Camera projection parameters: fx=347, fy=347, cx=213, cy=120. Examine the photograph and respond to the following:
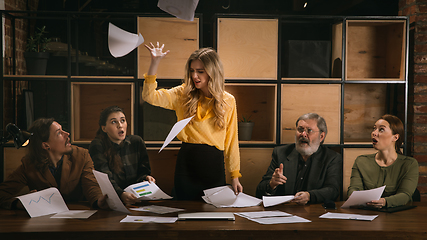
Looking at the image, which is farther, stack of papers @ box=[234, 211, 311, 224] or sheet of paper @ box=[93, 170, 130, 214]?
sheet of paper @ box=[93, 170, 130, 214]

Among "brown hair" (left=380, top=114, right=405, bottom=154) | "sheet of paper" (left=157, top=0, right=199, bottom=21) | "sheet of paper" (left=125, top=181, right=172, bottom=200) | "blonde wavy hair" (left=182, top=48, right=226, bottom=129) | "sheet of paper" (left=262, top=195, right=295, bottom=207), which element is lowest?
"sheet of paper" (left=262, top=195, right=295, bottom=207)

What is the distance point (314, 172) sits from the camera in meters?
2.49

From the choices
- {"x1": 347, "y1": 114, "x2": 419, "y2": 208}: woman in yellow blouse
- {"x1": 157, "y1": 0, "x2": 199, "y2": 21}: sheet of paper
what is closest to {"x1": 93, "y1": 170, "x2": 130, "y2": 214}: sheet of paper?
{"x1": 157, "y1": 0, "x2": 199, "y2": 21}: sheet of paper

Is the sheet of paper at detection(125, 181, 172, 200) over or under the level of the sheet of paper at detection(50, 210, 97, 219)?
over

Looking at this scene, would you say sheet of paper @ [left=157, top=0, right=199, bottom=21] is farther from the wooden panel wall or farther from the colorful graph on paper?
the wooden panel wall

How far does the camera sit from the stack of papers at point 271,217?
1498mm

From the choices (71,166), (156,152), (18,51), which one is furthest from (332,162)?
(18,51)

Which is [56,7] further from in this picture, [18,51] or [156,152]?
[156,152]

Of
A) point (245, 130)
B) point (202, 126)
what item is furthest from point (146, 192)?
point (245, 130)

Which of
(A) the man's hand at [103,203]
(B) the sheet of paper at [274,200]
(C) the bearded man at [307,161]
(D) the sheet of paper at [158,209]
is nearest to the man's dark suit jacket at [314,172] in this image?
(C) the bearded man at [307,161]

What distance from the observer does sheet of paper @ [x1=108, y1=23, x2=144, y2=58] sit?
1660 mm

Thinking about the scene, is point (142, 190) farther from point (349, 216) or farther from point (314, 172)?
point (314, 172)

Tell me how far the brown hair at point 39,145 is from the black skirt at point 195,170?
0.86m

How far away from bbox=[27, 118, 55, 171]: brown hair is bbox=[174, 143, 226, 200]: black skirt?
859mm
